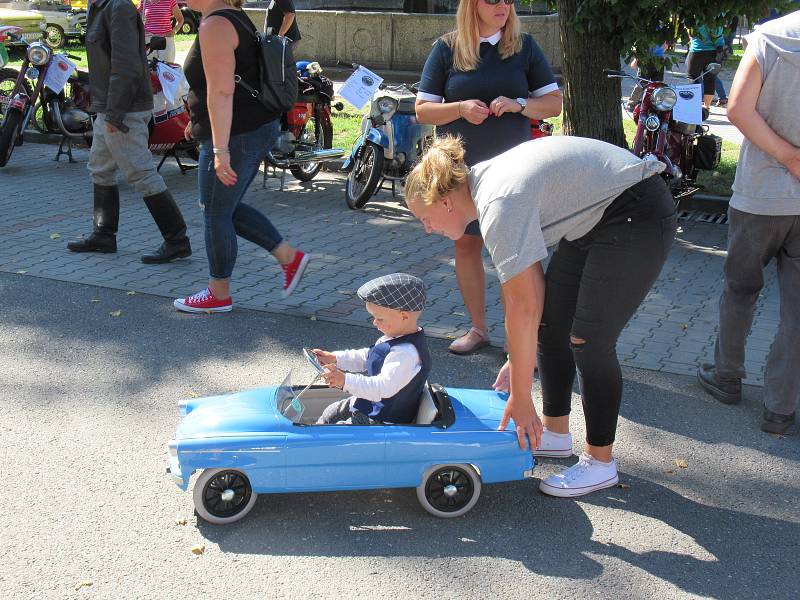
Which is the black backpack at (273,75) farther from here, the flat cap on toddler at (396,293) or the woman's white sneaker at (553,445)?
the woman's white sneaker at (553,445)

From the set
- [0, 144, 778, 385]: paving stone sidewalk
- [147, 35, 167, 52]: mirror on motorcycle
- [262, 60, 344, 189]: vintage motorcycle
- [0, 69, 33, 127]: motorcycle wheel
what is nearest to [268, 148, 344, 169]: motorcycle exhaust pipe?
[262, 60, 344, 189]: vintage motorcycle

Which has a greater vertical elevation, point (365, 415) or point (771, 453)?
point (365, 415)

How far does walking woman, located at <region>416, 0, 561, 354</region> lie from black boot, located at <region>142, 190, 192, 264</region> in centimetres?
244

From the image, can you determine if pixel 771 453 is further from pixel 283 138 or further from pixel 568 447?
pixel 283 138

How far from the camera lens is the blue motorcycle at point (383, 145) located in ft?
27.6

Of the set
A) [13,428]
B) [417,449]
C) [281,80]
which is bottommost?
[13,428]

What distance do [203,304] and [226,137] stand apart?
43.0 inches

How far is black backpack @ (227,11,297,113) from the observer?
211 inches

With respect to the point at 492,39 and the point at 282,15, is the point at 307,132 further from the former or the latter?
the point at 492,39

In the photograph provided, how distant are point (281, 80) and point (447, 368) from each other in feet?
6.17

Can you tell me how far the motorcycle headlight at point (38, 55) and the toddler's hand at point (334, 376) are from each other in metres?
7.41

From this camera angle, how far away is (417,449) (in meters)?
3.49

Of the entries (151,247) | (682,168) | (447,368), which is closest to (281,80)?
(447,368)

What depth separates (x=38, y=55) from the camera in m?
9.59
